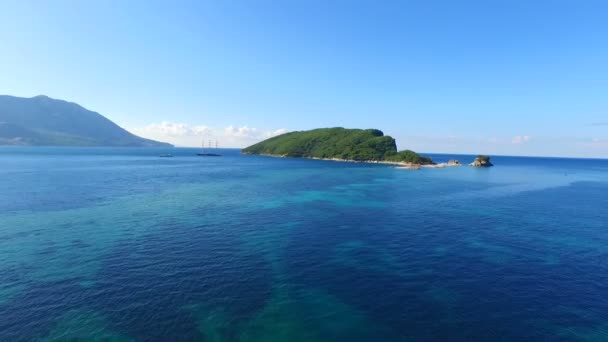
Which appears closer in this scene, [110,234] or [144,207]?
[110,234]

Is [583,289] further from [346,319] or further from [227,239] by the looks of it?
[227,239]

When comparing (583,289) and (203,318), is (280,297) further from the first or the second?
(583,289)

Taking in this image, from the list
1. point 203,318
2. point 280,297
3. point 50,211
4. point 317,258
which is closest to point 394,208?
point 317,258

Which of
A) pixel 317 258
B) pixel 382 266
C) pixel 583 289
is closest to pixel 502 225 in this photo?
pixel 583 289

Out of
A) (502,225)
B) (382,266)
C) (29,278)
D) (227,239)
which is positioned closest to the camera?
(29,278)

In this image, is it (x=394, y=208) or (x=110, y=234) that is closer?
(x=110, y=234)

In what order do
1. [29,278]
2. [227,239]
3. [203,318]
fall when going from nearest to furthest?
[203,318] → [29,278] → [227,239]
